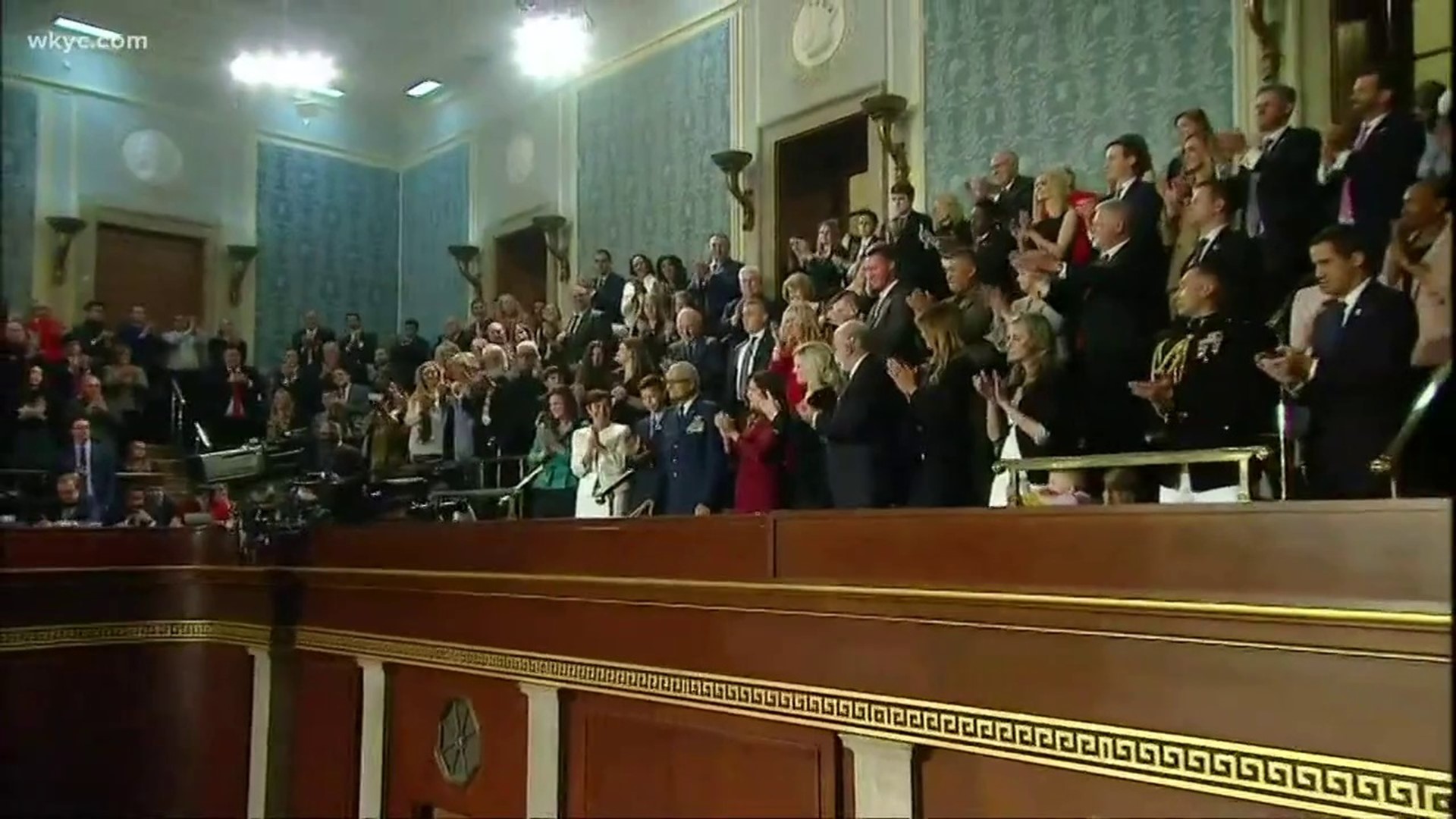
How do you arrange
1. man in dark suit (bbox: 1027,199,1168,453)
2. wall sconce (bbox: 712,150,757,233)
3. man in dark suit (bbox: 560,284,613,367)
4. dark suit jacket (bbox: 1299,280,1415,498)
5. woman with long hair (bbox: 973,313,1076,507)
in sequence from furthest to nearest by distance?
man in dark suit (bbox: 560,284,613,367) → wall sconce (bbox: 712,150,757,233) → woman with long hair (bbox: 973,313,1076,507) → man in dark suit (bbox: 1027,199,1168,453) → dark suit jacket (bbox: 1299,280,1415,498)

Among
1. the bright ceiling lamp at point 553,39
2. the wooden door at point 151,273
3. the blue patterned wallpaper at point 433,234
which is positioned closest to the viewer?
the bright ceiling lamp at point 553,39

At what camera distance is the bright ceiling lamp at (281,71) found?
272 inches

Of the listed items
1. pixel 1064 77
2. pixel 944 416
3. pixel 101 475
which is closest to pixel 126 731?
pixel 101 475

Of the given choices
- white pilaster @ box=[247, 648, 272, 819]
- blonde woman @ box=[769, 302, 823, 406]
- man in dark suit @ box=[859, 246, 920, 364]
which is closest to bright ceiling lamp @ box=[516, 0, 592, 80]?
blonde woman @ box=[769, 302, 823, 406]

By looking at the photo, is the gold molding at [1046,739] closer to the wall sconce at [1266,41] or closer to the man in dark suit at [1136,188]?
the man in dark suit at [1136,188]

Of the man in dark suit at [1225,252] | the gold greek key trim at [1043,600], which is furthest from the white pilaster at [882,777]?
the man in dark suit at [1225,252]

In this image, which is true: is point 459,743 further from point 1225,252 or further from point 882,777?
point 1225,252

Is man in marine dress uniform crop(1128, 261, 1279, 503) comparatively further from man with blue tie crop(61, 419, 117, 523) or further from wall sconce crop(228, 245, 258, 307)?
man with blue tie crop(61, 419, 117, 523)

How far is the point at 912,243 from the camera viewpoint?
418 cm

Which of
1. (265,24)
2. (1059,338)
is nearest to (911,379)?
(1059,338)

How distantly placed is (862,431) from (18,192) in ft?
16.6

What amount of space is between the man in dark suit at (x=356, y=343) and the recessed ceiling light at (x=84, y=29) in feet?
6.63

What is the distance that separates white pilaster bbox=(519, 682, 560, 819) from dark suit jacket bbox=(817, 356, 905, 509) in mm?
1513

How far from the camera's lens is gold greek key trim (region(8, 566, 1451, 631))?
2322 millimetres
